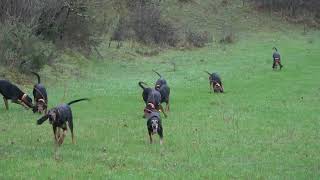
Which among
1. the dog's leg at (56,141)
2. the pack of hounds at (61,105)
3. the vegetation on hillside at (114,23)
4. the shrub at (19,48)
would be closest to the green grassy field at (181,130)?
the dog's leg at (56,141)

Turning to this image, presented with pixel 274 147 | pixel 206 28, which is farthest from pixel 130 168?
pixel 206 28

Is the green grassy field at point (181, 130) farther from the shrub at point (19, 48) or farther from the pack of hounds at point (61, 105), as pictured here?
the shrub at point (19, 48)

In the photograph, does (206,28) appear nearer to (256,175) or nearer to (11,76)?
(11,76)

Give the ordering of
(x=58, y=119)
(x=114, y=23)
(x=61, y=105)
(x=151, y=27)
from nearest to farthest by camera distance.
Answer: (x=58, y=119), (x=61, y=105), (x=151, y=27), (x=114, y=23)

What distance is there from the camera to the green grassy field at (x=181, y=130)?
41.1ft

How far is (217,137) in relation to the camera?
16812 mm

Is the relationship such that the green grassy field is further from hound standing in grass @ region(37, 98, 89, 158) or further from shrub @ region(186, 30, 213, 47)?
shrub @ region(186, 30, 213, 47)

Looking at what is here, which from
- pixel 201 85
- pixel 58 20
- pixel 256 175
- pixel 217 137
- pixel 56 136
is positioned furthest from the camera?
pixel 58 20

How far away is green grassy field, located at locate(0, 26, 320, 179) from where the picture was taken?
41.1 feet

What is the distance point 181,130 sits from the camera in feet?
58.7

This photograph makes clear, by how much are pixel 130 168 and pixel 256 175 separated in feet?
8.49

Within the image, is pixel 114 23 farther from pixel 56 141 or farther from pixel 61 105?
pixel 56 141

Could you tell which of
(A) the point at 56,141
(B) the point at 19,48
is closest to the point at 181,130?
(A) the point at 56,141

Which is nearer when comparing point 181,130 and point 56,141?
point 56,141
